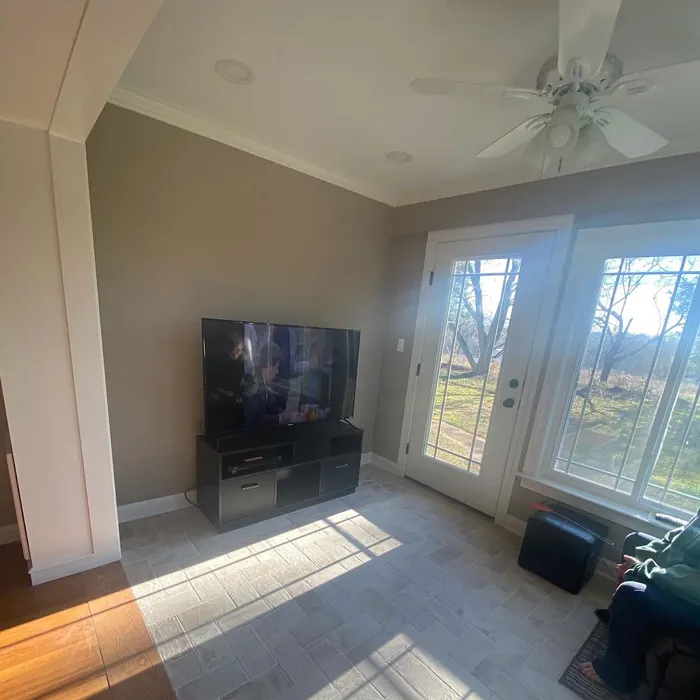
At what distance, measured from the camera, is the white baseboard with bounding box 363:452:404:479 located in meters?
3.27

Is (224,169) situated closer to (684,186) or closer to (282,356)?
(282,356)

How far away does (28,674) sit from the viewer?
133 cm

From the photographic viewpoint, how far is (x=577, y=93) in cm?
122

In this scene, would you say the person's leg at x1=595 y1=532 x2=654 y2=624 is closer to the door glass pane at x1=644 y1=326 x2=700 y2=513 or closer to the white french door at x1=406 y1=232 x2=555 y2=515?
the door glass pane at x1=644 y1=326 x2=700 y2=513

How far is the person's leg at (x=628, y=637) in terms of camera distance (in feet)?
4.31

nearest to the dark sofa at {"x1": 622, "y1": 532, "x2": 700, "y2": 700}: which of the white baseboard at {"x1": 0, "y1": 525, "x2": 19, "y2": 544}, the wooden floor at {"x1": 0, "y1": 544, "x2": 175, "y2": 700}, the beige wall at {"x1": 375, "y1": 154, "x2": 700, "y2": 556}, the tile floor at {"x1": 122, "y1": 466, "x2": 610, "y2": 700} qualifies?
the tile floor at {"x1": 122, "y1": 466, "x2": 610, "y2": 700}

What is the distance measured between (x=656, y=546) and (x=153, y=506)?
9.10 feet

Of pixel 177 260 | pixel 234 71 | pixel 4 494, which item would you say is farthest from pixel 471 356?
pixel 4 494

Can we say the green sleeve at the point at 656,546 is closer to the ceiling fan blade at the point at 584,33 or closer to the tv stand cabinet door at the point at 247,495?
the ceiling fan blade at the point at 584,33

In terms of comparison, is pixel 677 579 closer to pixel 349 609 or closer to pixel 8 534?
pixel 349 609

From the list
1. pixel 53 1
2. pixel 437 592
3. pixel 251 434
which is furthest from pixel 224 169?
pixel 437 592

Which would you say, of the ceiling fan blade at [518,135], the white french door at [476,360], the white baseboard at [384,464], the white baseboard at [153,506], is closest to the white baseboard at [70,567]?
the white baseboard at [153,506]

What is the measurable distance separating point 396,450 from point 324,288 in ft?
5.36

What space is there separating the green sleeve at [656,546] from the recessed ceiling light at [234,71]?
110 inches
